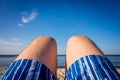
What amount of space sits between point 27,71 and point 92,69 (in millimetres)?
486

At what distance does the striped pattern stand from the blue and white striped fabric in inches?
7.4

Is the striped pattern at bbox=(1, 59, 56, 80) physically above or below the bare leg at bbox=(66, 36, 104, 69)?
below

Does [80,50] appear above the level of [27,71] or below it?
above

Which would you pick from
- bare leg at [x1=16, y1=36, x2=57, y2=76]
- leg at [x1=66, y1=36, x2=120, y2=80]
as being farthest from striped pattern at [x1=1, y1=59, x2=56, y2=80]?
leg at [x1=66, y1=36, x2=120, y2=80]

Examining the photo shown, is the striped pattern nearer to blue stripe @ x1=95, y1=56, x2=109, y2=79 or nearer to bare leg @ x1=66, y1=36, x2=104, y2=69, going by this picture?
bare leg @ x1=66, y1=36, x2=104, y2=69

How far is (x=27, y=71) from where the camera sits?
4.32 ft

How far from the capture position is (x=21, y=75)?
1.27 metres

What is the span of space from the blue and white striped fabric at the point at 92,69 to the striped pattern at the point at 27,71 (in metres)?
0.19

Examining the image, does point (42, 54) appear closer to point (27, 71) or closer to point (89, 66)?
point (27, 71)

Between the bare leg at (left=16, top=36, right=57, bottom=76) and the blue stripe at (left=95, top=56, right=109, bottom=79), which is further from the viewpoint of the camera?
the bare leg at (left=16, top=36, right=57, bottom=76)

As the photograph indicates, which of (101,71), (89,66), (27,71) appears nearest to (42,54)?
(27,71)

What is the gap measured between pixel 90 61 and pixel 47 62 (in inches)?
14.0

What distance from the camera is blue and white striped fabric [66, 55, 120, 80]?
4.07ft

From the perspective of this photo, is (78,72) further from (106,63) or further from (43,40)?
(43,40)
